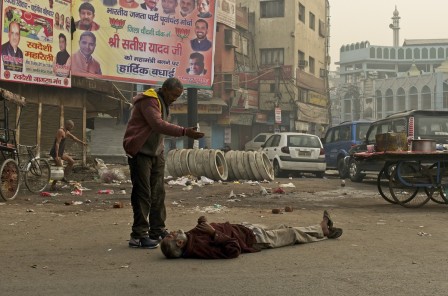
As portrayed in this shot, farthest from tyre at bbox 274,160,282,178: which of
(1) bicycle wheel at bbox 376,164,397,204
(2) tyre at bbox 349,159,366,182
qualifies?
(1) bicycle wheel at bbox 376,164,397,204

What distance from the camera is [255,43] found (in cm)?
4388

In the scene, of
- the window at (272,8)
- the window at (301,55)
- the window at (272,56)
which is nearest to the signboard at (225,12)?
the window at (272,56)

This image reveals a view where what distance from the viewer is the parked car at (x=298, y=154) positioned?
17484 millimetres

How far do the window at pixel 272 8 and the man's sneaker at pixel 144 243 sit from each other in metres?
40.3

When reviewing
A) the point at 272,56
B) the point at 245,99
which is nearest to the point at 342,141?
the point at 245,99

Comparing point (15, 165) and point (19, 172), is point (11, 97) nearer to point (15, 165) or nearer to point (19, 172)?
point (15, 165)

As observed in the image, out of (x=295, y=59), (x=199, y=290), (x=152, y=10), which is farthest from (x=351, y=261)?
(x=295, y=59)

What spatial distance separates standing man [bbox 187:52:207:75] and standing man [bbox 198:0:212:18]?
60.8 inches

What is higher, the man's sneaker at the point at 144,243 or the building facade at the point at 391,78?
the building facade at the point at 391,78

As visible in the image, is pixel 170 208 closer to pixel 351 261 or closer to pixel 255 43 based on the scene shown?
pixel 351 261

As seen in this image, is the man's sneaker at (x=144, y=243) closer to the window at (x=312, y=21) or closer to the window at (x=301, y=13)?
the window at (x=301, y=13)

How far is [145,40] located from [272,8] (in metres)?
26.8

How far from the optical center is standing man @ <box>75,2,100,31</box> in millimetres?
18016

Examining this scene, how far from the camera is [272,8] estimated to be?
4419 cm
